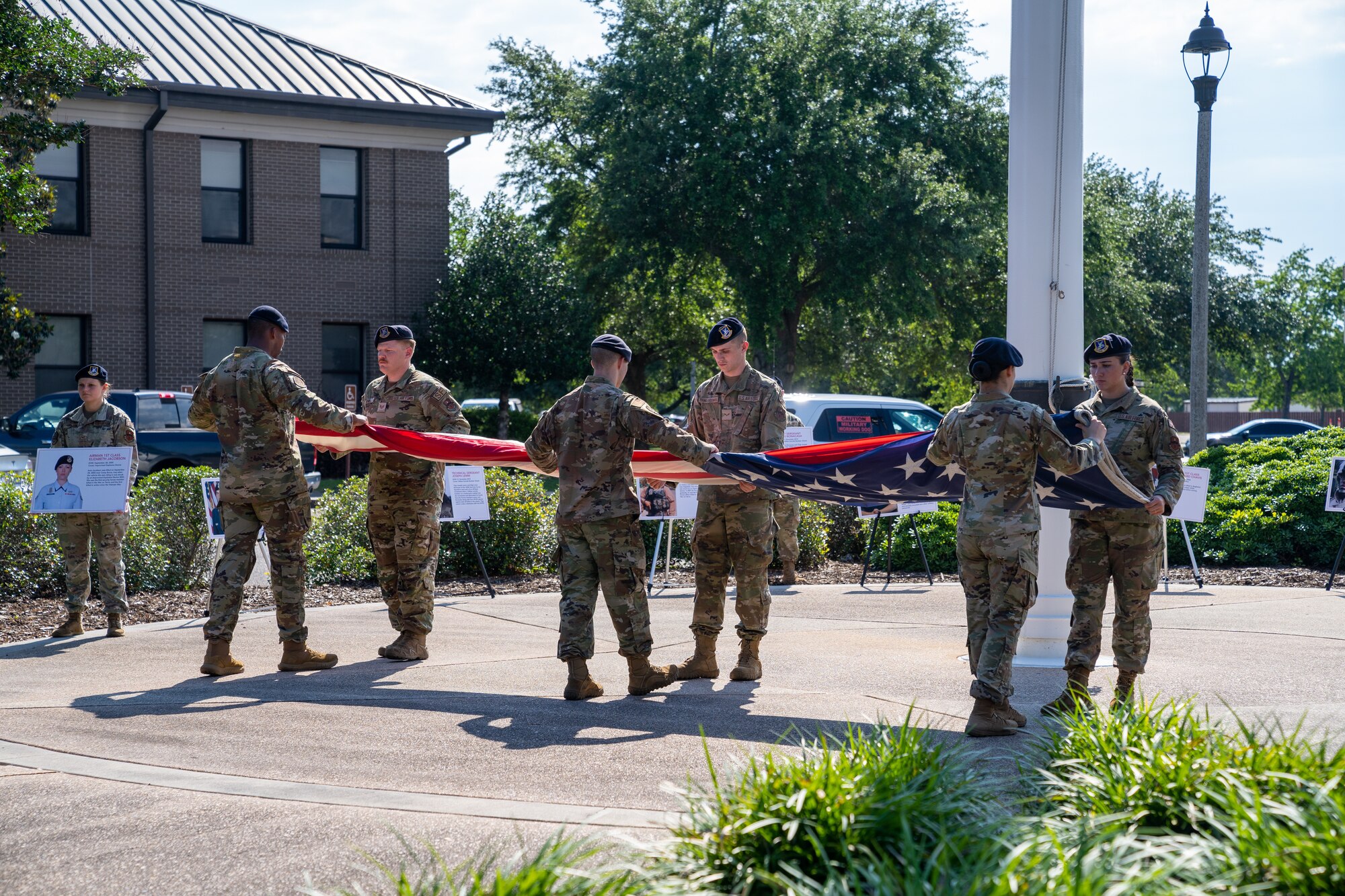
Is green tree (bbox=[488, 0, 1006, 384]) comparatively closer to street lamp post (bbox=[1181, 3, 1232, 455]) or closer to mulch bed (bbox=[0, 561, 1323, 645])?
street lamp post (bbox=[1181, 3, 1232, 455])

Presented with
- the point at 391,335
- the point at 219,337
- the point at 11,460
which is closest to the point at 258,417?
the point at 391,335

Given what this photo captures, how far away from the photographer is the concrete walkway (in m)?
4.72

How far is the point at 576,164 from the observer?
34281 mm

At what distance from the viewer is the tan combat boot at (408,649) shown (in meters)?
8.59

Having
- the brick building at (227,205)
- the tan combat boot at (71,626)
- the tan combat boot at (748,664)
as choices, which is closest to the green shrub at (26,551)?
the tan combat boot at (71,626)

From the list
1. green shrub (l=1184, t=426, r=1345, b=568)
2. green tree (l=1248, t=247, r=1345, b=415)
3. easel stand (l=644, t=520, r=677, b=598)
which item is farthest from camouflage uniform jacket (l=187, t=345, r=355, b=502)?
green tree (l=1248, t=247, r=1345, b=415)

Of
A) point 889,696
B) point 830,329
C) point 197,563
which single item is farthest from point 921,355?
point 889,696

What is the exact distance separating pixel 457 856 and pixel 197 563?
845cm

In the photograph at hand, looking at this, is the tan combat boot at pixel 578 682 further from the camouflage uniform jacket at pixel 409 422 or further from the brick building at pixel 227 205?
the brick building at pixel 227 205

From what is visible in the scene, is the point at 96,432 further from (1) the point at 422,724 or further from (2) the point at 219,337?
(2) the point at 219,337

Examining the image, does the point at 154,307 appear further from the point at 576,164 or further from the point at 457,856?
the point at 457,856

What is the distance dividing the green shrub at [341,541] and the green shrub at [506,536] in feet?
2.58

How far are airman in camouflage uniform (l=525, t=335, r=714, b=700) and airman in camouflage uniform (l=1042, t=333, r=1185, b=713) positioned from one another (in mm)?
2148

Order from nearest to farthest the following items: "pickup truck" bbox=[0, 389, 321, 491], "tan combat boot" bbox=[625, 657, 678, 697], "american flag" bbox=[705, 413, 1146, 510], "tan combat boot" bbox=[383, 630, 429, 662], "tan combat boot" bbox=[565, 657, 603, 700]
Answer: "tan combat boot" bbox=[565, 657, 603, 700], "tan combat boot" bbox=[625, 657, 678, 697], "american flag" bbox=[705, 413, 1146, 510], "tan combat boot" bbox=[383, 630, 429, 662], "pickup truck" bbox=[0, 389, 321, 491]
